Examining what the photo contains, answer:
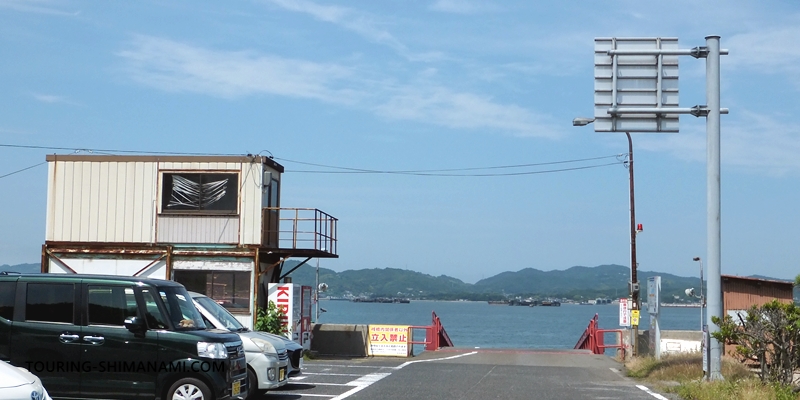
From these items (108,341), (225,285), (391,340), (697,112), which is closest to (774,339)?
(697,112)

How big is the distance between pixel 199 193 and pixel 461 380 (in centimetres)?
1125

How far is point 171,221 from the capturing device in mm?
26125

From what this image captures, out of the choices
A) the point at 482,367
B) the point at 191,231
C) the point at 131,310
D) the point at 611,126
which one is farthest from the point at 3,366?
the point at 191,231

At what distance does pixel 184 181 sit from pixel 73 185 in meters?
3.46

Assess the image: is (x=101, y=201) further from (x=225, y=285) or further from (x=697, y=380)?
(x=697, y=380)

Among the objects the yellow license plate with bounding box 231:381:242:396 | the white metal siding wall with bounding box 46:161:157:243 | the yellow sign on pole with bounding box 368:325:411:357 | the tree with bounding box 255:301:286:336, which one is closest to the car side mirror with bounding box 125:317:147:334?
the yellow license plate with bounding box 231:381:242:396

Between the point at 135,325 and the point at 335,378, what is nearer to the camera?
the point at 135,325

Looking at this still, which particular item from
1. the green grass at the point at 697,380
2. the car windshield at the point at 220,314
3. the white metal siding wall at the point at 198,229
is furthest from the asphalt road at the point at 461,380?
the white metal siding wall at the point at 198,229

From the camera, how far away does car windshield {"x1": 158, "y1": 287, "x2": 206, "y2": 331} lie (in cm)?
1220

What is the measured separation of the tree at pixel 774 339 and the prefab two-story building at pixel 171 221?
1412cm

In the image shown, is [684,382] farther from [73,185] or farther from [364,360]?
[73,185]

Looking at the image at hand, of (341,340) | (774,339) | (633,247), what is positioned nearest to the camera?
(774,339)

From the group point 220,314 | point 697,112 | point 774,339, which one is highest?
point 697,112

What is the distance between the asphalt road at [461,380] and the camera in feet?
52.6
